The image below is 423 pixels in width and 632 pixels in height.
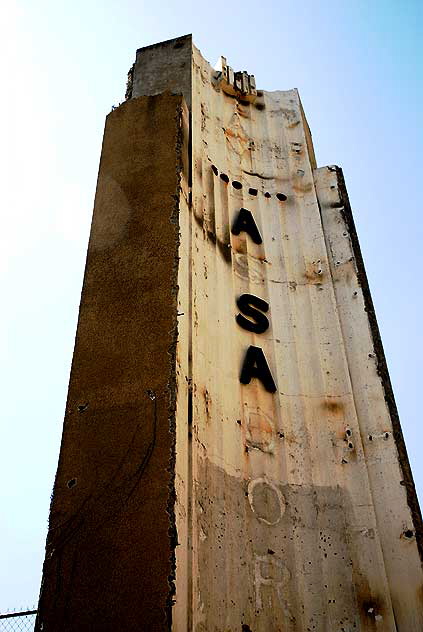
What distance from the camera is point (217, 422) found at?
394 centimetres

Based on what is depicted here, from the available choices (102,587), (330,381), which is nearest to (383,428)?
(330,381)

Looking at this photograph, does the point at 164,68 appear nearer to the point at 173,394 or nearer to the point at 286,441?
the point at 286,441

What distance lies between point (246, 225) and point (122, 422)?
111 inches

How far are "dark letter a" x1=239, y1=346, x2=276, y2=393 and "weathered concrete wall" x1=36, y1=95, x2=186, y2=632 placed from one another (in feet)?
3.36

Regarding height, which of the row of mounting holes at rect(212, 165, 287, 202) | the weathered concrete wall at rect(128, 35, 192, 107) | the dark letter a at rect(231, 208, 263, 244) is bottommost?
the dark letter a at rect(231, 208, 263, 244)

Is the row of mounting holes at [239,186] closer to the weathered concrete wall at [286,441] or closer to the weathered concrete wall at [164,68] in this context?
the weathered concrete wall at [286,441]

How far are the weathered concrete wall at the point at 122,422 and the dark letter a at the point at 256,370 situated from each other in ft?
3.36

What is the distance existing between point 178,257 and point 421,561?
2281 mm

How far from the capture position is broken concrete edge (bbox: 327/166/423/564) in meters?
3.95

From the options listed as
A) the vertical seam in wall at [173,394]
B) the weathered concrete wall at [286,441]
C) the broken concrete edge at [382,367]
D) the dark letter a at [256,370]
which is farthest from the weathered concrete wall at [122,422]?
the broken concrete edge at [382,367]

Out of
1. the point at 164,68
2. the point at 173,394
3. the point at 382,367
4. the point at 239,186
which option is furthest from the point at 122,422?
the point at 164,68

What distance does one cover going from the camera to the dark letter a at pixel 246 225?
18.0 ft

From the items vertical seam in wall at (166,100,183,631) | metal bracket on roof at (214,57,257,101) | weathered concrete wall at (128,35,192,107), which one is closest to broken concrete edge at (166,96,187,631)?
vertical seam in wall at (166,100,183,631)

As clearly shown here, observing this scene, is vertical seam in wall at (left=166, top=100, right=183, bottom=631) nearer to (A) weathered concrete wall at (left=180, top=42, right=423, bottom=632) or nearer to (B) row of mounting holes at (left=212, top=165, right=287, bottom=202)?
(A) weathered concrete wall at (left=180, top=42, right=423, bottom=632)
